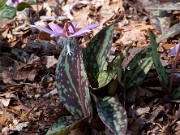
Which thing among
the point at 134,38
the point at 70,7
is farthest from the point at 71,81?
the point at 70,7

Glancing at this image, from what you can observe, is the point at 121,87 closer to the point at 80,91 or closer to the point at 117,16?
the point at 80,91

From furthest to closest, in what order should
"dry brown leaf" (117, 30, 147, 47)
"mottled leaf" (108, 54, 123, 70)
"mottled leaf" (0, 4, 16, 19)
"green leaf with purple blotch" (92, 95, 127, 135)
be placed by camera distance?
"dry brown leaf" (117, 30, 147, 47) < "mottled leaf" (0, 4, 16, 19) < "mottled leaf" (108, 54, 123, 70) < "green leaf with purple blotch" (92, 95, 127, 135)

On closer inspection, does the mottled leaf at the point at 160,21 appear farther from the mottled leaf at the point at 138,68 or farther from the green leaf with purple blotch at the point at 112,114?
the green leaf with purple blotch at the point at 112,114

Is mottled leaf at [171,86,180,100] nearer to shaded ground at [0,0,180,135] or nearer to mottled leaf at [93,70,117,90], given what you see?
shaded ground at [0,0,180,135]

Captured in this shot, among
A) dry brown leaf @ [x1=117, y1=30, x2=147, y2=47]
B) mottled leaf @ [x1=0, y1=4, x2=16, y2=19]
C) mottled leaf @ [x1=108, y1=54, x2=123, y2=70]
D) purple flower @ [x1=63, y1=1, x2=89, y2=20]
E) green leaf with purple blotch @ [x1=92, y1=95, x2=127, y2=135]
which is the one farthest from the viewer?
purple flower @ [x1=63, y1=1, x2=89, y2=20]

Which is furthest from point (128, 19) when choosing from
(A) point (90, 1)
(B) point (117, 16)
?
(A) point (90, 1)

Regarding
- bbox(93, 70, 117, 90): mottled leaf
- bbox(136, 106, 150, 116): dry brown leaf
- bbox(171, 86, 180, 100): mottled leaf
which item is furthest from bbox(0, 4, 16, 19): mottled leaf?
bbox(171, 86, 180, 100): mottled leaf
